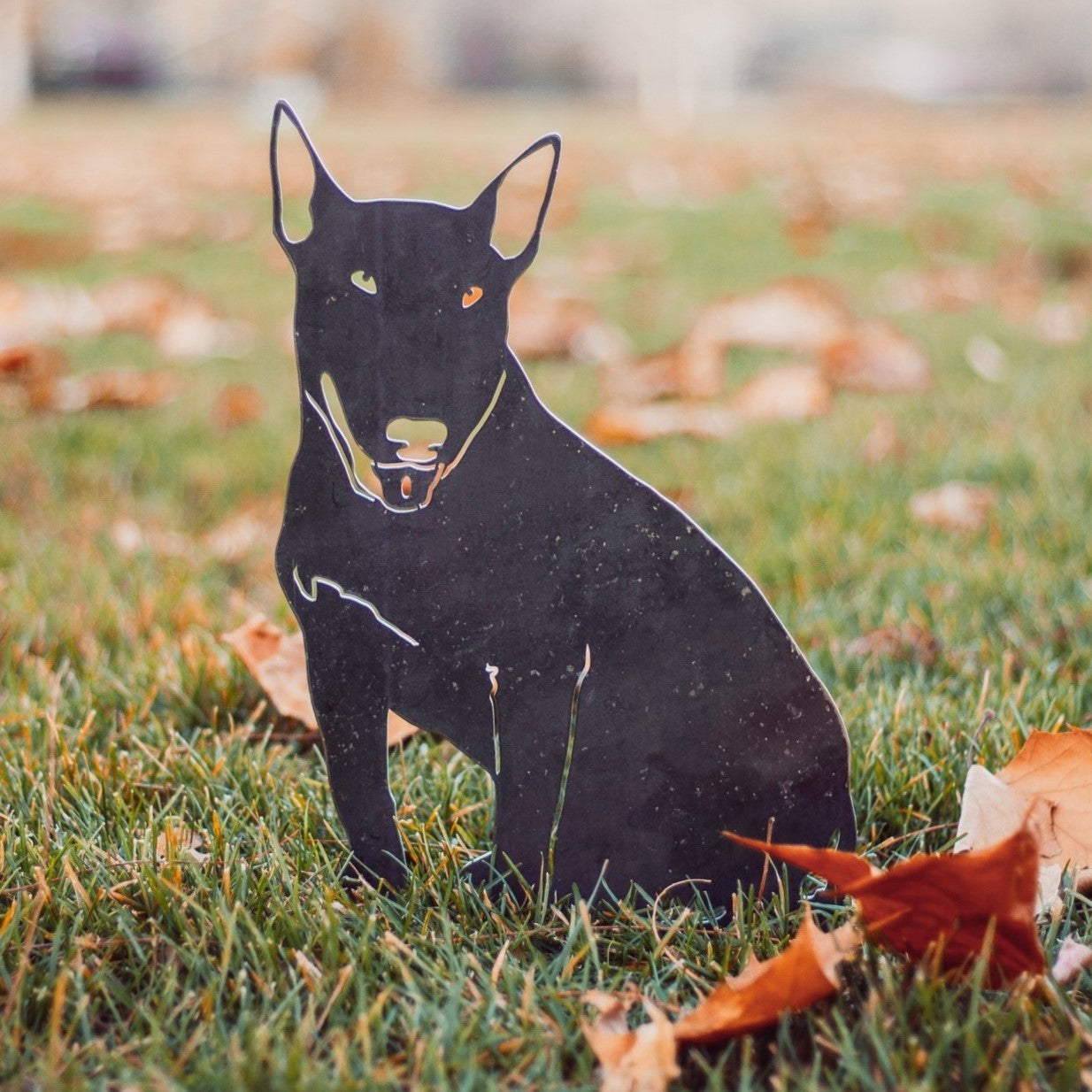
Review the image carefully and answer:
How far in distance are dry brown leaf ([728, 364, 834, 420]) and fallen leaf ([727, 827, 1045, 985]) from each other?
7.87 feet

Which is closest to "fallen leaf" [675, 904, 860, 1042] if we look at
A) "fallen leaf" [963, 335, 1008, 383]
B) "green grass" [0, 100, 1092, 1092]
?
"green grass" [0, 100, 1092, 1092]

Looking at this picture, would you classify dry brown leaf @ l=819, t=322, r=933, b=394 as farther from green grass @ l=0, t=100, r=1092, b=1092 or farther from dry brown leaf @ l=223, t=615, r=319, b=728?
dry brown leaf @ l=223, t=615, r=319, b=728

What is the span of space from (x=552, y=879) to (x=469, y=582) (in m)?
0.34

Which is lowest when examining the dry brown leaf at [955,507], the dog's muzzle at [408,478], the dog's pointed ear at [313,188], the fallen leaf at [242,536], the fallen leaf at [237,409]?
the fallen leaf at [242,536]

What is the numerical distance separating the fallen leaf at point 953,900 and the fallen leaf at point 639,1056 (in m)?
0.20

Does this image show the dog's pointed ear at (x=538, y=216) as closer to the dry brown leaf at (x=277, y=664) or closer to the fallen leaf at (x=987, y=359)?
the dry brown leaf at (x=277, y=664)

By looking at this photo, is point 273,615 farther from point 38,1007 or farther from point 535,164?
point 535,164

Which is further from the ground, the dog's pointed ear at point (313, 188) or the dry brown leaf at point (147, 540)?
the dog's pointed ear at point (313, 188)

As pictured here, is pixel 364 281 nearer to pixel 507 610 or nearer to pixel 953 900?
pixel 507 610

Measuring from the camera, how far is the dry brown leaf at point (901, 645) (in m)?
1.93

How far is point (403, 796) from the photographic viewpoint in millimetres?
1508

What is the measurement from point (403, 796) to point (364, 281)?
2.06 feet

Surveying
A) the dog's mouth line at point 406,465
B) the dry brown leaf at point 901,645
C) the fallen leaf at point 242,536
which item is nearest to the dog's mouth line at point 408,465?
the dog's mouth line at point 406,465

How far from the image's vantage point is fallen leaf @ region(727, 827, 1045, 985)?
106 centimetres
